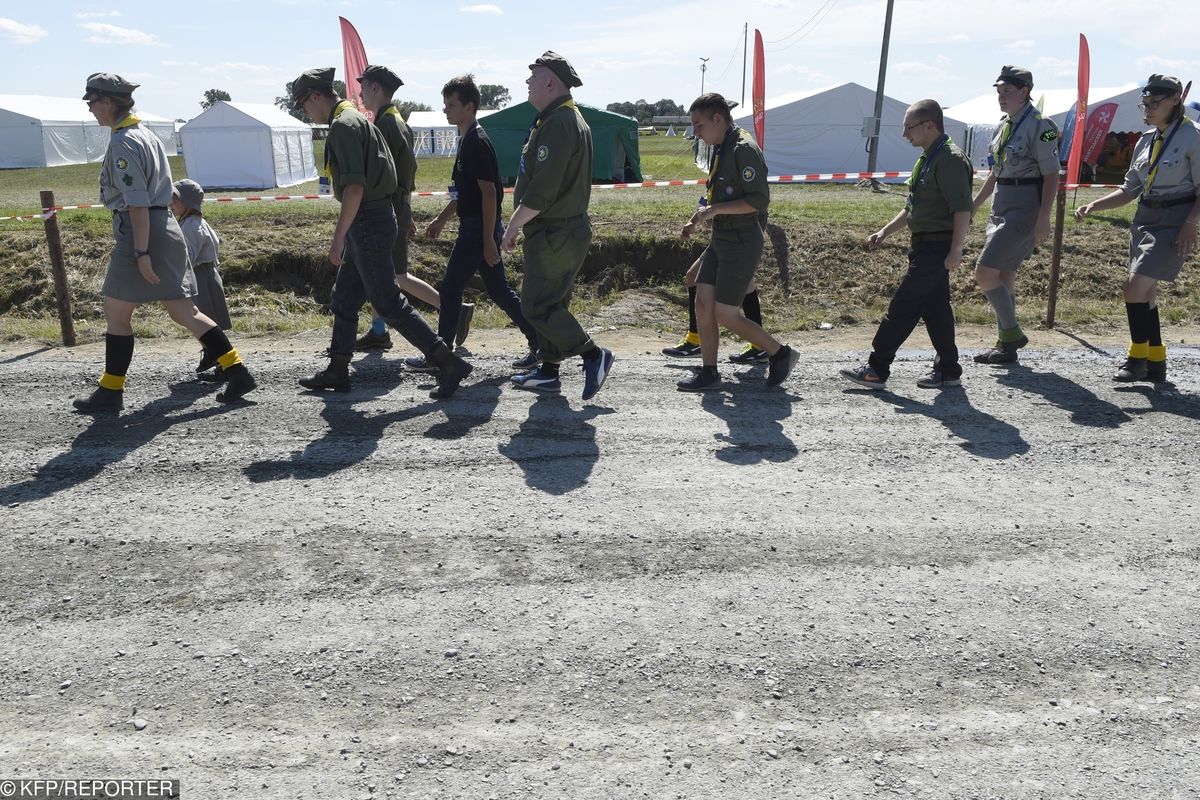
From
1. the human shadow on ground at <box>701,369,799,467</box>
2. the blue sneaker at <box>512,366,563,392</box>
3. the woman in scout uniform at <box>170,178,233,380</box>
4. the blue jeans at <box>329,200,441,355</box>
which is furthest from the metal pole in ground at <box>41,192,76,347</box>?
the human shadow on ground at <box>701,369,799,467</box>

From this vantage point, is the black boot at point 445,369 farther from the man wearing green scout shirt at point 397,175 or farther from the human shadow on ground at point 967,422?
the human shadow on ground at point 967,422

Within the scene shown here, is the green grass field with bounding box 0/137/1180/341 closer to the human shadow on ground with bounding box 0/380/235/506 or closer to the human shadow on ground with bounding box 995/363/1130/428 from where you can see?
the human shadow on ground with bounding box 995/363/1130/428

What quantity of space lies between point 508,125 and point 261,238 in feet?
53.5

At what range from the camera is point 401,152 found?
706 centimetres

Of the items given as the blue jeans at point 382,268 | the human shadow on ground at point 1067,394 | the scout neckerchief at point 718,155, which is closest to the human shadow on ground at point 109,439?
the blue jeans at point 382,268

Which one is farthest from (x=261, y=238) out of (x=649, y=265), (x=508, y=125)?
(x=508, y=125)

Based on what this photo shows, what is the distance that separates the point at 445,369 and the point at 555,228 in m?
1.19

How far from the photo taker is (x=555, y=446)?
529cm

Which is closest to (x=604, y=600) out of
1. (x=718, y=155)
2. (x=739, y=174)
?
(x=739, y=174)

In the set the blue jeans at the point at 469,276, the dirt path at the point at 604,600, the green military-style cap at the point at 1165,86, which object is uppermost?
the green military-style cap at the point at 1165,86

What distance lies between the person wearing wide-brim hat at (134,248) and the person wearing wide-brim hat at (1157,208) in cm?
606

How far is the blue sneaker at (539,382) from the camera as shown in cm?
635

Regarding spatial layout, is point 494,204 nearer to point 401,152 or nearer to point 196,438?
point 401,152

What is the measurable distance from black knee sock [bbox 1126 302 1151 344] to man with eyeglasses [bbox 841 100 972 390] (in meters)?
1.24
